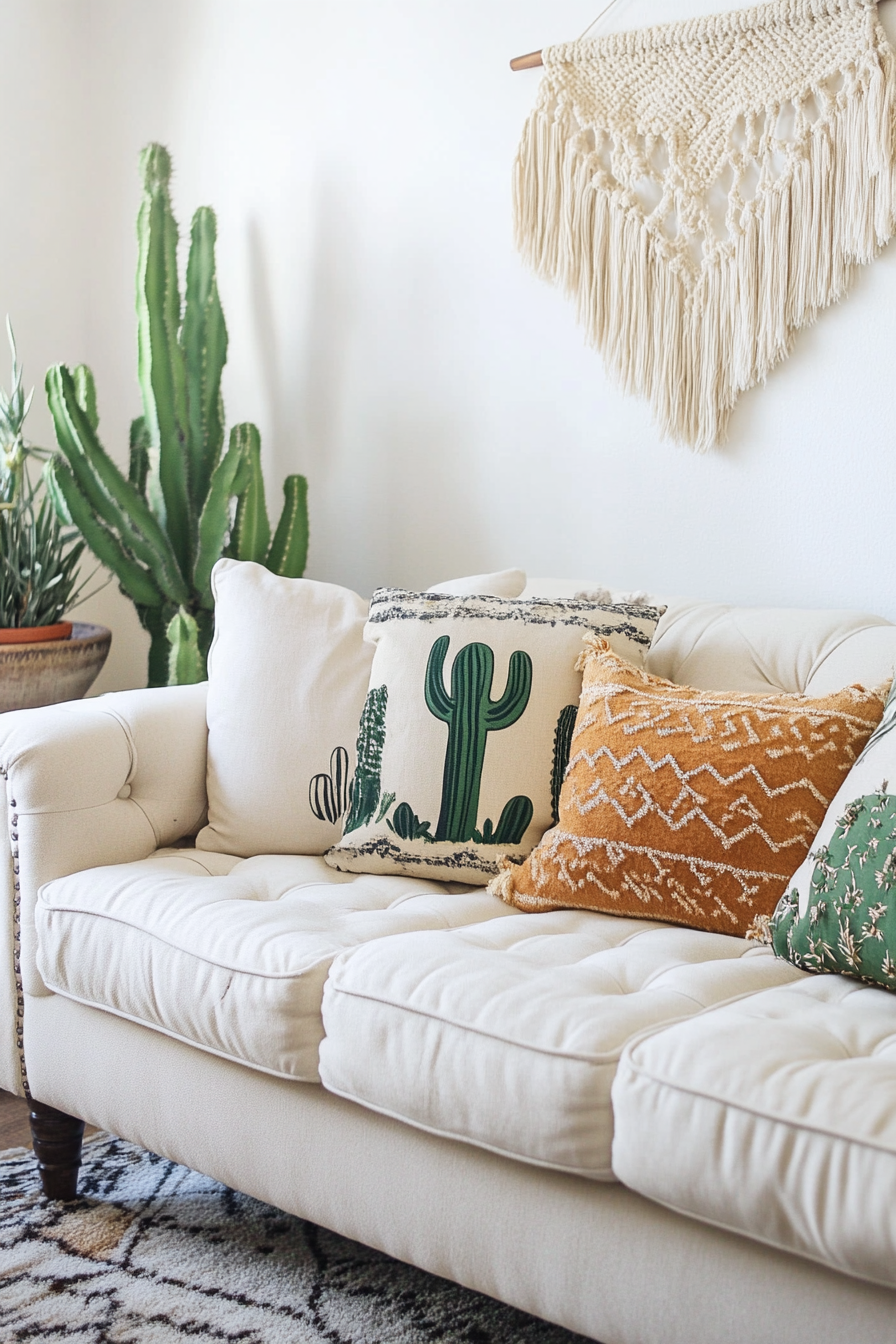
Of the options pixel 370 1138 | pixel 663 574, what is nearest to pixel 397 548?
pixel 663 574

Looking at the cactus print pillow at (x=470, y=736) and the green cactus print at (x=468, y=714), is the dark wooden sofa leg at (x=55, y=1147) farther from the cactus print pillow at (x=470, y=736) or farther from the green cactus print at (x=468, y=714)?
the green cactus print at (x=468, y=714)

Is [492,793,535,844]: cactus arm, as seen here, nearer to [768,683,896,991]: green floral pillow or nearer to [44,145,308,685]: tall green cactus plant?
[768,683,896,991]: green floral pillow

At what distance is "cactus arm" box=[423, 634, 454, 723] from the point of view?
164cm

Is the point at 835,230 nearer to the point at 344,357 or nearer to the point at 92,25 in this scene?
the point at 344,357

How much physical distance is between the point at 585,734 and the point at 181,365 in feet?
4.74

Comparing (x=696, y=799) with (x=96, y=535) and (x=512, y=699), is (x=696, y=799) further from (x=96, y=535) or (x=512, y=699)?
(x=96, y=535)

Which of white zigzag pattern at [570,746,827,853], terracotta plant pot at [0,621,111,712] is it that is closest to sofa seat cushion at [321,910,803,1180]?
white zigzag pattern at [570,746,827,853]

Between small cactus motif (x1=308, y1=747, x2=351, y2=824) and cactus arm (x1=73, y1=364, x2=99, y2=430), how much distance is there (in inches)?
42.9

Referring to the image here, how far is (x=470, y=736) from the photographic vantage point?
5.34 ft

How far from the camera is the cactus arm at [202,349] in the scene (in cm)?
256

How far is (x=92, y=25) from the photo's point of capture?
3.01 metres

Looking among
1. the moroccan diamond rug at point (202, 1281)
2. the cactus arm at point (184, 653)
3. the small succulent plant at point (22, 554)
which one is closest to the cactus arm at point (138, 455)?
the small succulent plant at point (22, 554)

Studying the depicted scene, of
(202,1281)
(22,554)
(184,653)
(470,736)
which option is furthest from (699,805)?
(22,554)

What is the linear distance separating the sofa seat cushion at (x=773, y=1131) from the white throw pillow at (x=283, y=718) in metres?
0.85
